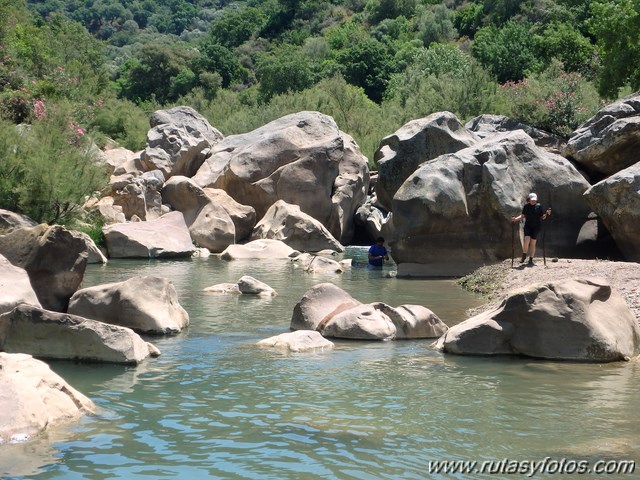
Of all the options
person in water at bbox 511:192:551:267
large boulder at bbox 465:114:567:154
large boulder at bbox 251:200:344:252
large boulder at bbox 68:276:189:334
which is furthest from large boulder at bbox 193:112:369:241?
large boulder at bbox 68:276:189:334

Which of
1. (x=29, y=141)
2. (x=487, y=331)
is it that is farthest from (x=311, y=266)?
A: (x=487, y=331)

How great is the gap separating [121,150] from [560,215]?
72.4 feet

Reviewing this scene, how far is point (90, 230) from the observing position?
1133 inches

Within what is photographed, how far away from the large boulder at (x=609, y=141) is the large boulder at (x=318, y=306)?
12.3 m

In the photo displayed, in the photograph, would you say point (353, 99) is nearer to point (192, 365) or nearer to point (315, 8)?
point (192, 365)

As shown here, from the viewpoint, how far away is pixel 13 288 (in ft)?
46.5

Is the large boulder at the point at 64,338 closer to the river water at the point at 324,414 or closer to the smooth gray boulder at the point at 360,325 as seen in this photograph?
the river water at the point at 324,414

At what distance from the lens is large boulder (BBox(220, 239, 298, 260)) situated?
29.8m

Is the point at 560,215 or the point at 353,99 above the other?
the point at 353,99

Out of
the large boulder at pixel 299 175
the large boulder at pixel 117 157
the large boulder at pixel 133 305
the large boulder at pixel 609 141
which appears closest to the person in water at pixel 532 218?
the large boulder at pixel 609 141

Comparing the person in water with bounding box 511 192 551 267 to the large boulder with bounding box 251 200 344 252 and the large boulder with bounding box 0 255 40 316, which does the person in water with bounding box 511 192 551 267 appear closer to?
the large boulder with bounding box 0 255 40 316

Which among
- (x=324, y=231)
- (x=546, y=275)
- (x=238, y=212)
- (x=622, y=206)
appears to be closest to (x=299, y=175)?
(x=238, y=212)

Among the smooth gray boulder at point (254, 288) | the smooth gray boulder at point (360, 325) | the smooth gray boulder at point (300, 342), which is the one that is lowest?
the smooth gray boulder at point (300, 342)

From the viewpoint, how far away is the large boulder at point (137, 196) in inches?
1314
